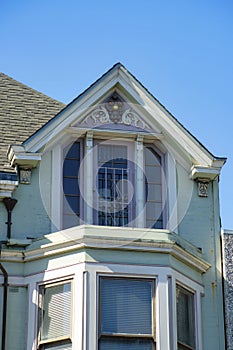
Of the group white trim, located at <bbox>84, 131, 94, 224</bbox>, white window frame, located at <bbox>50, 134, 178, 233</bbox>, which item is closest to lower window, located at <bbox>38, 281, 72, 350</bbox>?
white window frame, located at <bbox>50, 134, 178, 233</bbox>

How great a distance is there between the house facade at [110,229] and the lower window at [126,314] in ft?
0.05

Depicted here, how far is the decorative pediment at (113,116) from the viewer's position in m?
20.0

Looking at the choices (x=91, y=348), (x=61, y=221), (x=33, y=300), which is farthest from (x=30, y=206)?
(x=91, y=348)

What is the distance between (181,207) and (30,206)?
275cm

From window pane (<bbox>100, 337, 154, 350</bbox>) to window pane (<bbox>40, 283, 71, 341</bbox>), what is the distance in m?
0.62

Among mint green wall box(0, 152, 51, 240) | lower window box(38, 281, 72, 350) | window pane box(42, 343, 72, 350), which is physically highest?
mint green wall box(0, 152, 51, 240)

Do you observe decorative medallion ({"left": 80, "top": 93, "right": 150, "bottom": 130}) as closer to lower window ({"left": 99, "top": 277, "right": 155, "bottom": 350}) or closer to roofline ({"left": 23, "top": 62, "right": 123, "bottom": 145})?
roofline ({"left": 23, "top": 62, "right": 123, "bottom": 145})

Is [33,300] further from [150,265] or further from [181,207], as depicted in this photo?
[181,207]

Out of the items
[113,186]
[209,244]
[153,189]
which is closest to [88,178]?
[113,186]

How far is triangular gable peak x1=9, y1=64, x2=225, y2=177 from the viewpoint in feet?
65.0

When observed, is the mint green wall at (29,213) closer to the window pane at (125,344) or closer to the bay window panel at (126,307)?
the bay window panel at (126,307)

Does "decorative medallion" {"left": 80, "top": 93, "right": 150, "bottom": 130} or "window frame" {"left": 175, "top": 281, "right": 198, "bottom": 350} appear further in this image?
"decorative medallion" {"left": 80, "top": 93, "right": 150, "bottom": 130}

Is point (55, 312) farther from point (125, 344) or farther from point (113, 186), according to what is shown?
point (113, 186)

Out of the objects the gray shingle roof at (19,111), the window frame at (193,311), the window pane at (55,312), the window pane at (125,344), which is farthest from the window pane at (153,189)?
the window pane at (125,344)
